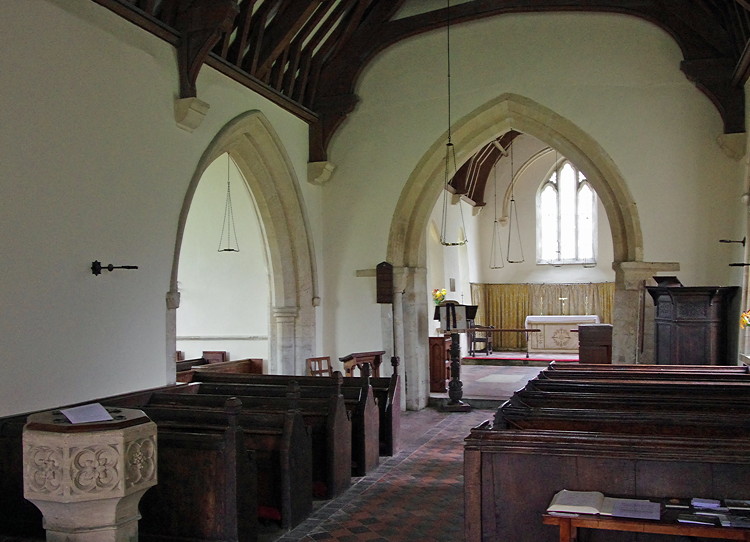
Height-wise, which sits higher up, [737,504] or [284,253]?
[284,253]

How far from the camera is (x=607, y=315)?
1606 cm

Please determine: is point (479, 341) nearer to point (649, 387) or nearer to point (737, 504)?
point (649, 387)

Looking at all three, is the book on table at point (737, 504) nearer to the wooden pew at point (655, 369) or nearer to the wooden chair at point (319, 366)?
the wooden pew at point (655, 369)

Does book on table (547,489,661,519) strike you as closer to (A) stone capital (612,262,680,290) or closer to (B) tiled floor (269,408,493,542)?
(B) tiled floor (269,408,493,542)

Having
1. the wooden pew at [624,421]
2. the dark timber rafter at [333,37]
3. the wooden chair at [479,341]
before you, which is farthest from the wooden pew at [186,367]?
the wooden chair at [479,341]

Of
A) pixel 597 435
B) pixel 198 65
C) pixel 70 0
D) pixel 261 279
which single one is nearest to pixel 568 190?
pixel 261 279

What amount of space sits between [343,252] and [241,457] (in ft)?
18.1

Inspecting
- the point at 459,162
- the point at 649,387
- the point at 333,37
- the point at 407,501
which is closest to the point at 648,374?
the point at 649,387

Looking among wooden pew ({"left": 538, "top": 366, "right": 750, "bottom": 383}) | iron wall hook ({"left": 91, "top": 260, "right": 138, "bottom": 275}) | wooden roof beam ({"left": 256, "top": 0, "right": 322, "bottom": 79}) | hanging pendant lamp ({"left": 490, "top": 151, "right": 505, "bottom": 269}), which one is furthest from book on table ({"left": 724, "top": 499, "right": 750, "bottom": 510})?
hanging pendant lamp ({"left": 490, "top": 151, "right": 505, "bottom": 269})

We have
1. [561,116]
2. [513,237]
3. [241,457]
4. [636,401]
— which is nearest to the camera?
[636,401]

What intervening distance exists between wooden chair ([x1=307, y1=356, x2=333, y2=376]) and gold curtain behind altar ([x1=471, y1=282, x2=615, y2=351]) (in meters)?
8.04

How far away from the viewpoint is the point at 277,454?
4.54 meters

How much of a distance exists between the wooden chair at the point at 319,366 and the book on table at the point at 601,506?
19.0 feet

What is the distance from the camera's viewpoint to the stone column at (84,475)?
2.89 metres
